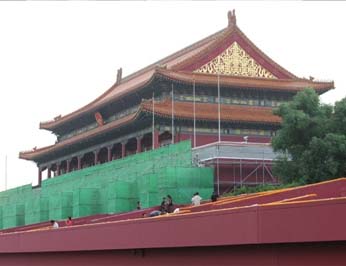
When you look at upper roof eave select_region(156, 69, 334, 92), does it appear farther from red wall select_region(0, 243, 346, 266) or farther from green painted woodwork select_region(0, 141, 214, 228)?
red wall select_region(0, 243, 346, 266)

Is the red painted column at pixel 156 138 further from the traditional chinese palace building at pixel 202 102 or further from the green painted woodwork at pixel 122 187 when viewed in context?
the green painted woodwork at pixel 122 187

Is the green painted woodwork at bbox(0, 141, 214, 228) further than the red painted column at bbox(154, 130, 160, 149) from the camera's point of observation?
No

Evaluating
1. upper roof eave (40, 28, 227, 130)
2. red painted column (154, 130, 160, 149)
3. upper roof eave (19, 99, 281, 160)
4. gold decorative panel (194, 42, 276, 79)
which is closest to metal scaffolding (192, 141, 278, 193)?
Answer: upper roof eave (19, 99, 281, 160)

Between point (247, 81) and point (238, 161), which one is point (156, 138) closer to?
point (247, 81)

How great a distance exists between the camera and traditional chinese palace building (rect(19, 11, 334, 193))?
39.1m

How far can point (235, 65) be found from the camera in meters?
43.8

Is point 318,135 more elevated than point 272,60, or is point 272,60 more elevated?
point 272,60

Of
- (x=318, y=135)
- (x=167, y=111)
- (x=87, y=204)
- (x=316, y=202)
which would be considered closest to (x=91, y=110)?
(x=167, y=111)

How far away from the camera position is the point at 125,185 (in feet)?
107

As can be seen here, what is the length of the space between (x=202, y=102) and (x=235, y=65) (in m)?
3.90

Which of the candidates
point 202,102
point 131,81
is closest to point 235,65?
point 202,102

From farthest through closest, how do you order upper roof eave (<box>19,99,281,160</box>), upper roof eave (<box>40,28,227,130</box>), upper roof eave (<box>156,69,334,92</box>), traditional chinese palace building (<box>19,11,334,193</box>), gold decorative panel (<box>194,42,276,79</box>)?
1. upper roof eave (<box>40,28,227,130</box>)
2. gold decorative panel (<box>194,42,276,79</box>)
3. upper roof eave (<box>156,69,334,92</box>)
4. traditional chinese palace building (<box>19,11,334,193</box>)
5. upper roof eave (<box>19,99,281,160</box>)

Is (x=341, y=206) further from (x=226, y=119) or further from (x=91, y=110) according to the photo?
(x=91, y=110)

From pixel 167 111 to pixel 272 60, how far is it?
10294 millimetres
